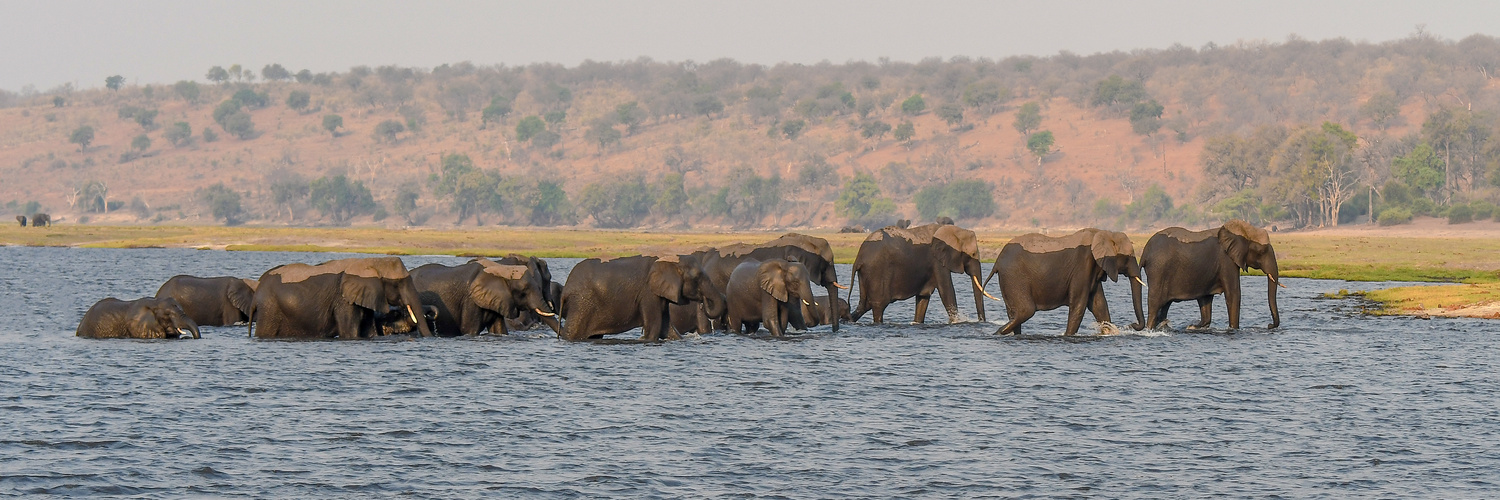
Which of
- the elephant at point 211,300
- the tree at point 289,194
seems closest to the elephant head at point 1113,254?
the elephant at point 211,300

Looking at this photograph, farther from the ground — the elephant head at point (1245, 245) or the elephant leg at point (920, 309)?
the elephant head at point (1245, 245)

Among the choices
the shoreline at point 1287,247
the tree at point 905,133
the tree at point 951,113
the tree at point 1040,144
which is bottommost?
the shoreline at point 1287,247

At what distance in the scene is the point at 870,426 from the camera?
21.4 metres

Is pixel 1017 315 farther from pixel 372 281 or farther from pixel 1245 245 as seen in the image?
pixel 372 281

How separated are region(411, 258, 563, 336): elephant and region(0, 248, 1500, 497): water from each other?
29.4 inches

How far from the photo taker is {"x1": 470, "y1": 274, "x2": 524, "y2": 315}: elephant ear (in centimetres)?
3150

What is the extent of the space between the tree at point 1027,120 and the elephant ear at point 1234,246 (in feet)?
513

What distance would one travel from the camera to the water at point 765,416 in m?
17.5

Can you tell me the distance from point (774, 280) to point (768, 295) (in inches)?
26.3

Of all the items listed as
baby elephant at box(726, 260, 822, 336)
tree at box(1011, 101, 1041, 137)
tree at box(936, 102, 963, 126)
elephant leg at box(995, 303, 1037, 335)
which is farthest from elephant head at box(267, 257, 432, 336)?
tree at box(936, 102, 963, 126)

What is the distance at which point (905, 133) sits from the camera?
19225 cm

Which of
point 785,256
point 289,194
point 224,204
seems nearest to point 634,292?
point 785,256

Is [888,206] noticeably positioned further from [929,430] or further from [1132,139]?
[929,430]

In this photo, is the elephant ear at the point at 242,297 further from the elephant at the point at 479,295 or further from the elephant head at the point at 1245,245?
the elephant head at the point at 1245,245
